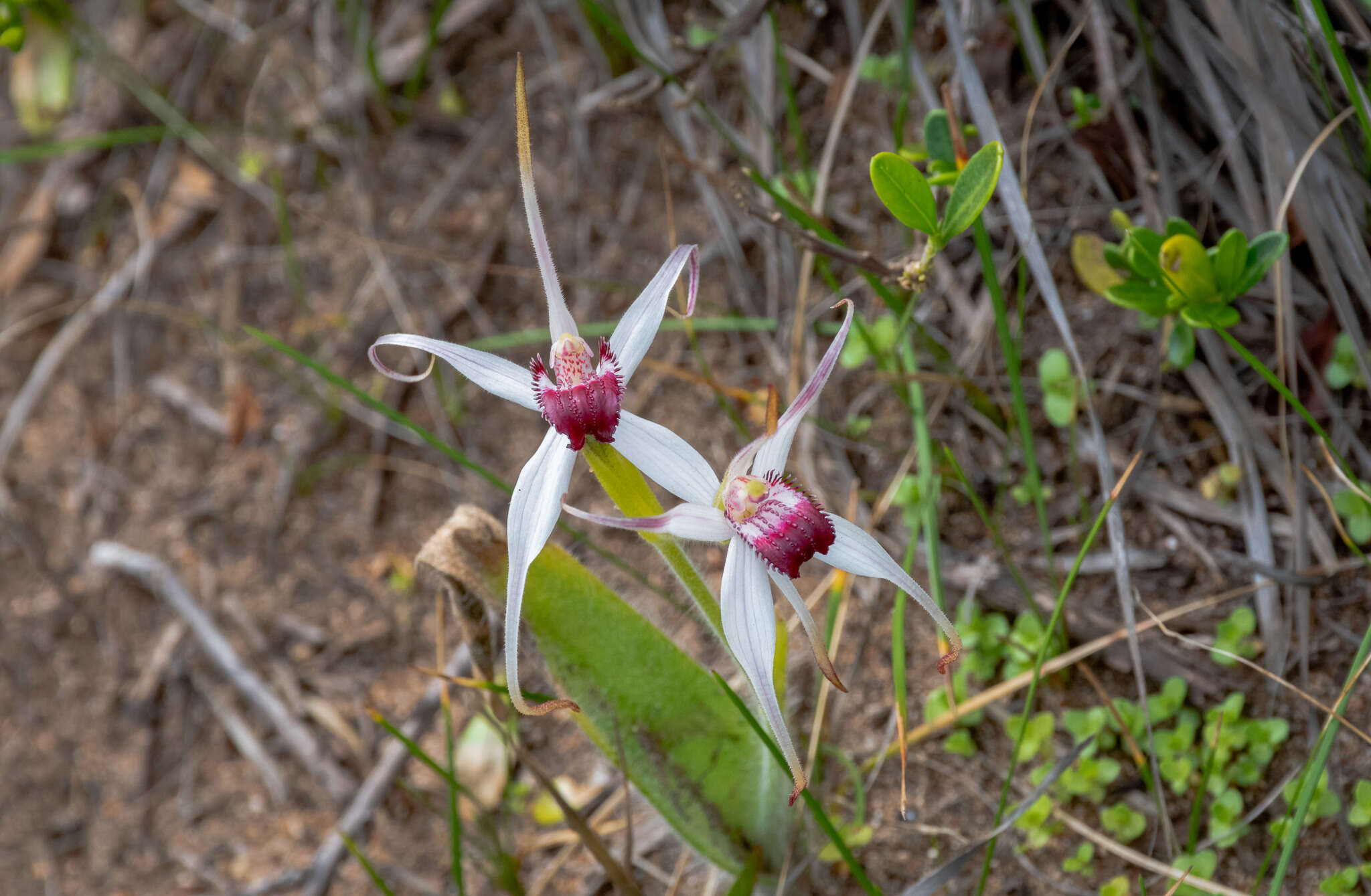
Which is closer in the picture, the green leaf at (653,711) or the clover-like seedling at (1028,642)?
the green leaf at (653,711)

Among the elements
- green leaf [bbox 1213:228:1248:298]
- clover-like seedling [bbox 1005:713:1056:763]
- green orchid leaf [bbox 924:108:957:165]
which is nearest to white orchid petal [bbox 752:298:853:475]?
green orchid leaf [bbox 924:108:957:165]

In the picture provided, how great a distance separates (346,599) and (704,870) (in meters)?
1.37

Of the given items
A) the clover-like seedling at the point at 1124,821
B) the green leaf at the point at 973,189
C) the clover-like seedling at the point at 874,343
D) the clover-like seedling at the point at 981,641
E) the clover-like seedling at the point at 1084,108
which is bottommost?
the clover-like seedling at the point at 1124,821

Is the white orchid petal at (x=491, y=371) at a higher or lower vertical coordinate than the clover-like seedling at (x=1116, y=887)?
higher

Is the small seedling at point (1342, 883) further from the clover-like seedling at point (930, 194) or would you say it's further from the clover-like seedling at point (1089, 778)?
the clover-like seedling at point (930, 194)

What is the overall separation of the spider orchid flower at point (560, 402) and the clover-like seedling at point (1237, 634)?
121 cm

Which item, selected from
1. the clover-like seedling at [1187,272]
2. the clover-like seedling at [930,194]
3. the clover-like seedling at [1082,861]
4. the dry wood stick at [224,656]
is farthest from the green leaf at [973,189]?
the dry wood stick at [224,656]

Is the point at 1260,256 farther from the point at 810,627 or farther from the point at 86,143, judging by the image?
the point at 86,143

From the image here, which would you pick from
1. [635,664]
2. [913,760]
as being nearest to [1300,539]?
[913,760]

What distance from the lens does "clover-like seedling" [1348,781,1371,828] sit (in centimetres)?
162

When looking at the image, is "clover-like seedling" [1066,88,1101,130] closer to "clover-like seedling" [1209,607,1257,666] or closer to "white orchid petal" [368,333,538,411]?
"clover-like seedling" [1209,607,1257,666]

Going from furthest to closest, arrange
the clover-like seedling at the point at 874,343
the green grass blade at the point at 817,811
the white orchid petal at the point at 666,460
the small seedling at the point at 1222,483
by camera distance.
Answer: the clover-like seedling at the point at 874,343
the small seedling at the point at 1222,483
the green grass blade at the point at 817,811
the white orchid petal at the point at 666,460

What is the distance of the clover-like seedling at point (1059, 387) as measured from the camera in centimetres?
200

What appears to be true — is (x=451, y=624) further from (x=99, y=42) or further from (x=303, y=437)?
(x=99, y=42)
